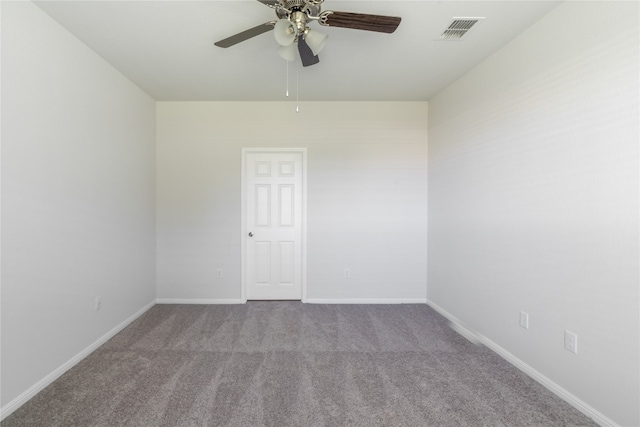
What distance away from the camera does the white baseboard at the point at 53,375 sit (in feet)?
5.42

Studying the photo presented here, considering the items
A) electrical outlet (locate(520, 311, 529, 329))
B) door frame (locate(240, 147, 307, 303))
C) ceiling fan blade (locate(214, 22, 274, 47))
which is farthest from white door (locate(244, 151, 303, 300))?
electrical outlet (locate(520, 311, 529, 329))

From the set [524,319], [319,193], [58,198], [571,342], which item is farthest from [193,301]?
[571,342]

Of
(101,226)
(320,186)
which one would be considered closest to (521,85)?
(320,186)

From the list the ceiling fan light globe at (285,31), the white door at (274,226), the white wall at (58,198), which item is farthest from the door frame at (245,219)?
the ceiling fan light globe at (285,31)

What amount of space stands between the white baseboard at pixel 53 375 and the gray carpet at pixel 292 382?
0.14 feet

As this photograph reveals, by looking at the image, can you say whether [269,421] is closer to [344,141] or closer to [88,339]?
[88,339]

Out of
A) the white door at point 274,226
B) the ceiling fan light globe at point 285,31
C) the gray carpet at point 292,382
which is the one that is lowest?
the gray carpet at point 292,382

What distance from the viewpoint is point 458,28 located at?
205 centimetres

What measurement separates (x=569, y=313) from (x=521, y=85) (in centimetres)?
164

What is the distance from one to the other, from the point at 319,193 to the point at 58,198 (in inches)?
96.1

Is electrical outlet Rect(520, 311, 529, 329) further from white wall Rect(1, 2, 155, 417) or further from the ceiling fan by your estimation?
white wall Rect(1, 2, 155, 417)

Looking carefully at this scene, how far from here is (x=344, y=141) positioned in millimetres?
3555

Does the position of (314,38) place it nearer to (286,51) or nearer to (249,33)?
(286,51)

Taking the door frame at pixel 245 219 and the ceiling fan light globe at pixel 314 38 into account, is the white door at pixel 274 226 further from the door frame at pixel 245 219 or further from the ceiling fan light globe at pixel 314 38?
the ceiling fan light globe at pixel 314 38
